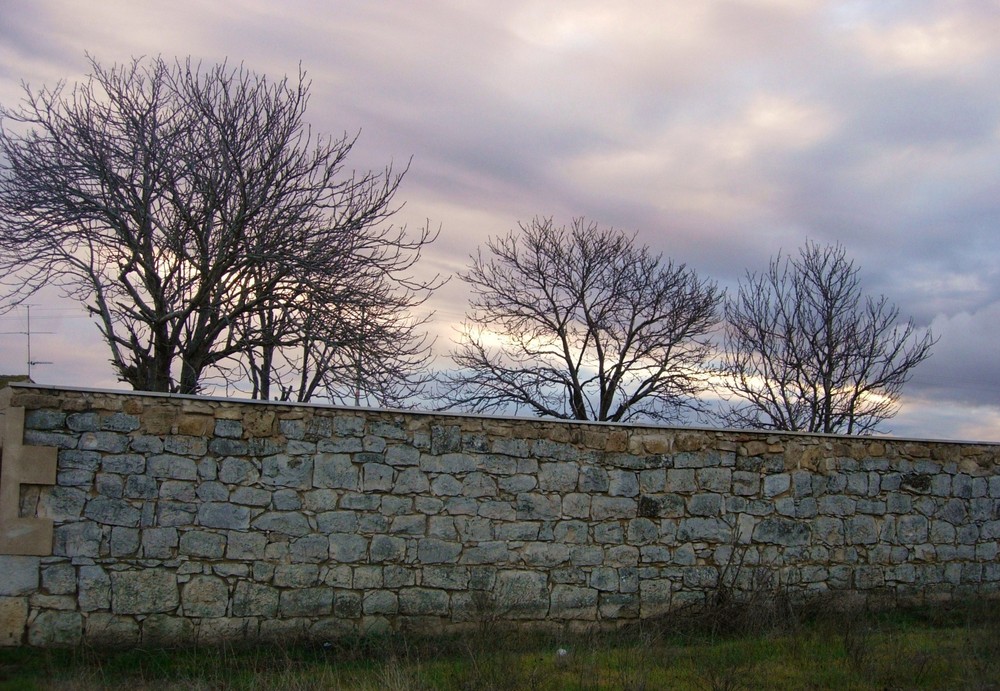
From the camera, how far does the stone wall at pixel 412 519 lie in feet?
25.4

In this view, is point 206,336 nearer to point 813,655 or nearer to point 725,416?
point 813,655

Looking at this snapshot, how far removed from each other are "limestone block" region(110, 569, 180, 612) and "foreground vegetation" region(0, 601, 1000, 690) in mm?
380

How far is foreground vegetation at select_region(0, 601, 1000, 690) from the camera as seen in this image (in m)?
6.79

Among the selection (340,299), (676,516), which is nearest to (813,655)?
(676,516)

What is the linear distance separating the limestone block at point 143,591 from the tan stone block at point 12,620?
2.37 ft

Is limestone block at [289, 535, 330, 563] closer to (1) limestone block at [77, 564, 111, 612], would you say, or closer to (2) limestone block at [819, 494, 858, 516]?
(1) limestone block at [77, 564, 111, 612]

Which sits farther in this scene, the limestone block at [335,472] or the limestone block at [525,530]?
the limestone block at [525,530]

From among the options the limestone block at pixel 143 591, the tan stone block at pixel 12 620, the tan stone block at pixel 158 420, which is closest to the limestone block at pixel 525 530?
the limestone block at pixel 143 591

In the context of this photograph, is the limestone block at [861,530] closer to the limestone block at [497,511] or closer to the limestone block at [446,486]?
the limestone block at [497,511]

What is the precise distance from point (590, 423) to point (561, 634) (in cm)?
217

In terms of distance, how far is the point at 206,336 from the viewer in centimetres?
1455

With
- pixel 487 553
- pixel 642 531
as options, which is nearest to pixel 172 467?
pixel 487 553

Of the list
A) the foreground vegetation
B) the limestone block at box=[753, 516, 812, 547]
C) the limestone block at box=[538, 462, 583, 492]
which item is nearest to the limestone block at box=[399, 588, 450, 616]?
the foreground vegetation

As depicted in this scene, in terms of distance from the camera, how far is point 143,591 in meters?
7.81
